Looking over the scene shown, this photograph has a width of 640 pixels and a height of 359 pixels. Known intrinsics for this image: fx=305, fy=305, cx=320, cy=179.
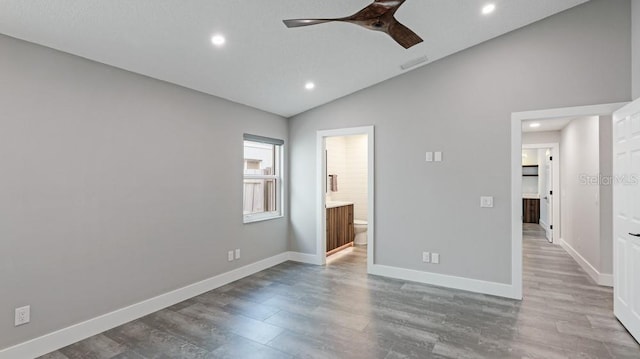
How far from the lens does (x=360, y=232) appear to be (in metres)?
6.60

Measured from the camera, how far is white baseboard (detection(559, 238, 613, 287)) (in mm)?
3994

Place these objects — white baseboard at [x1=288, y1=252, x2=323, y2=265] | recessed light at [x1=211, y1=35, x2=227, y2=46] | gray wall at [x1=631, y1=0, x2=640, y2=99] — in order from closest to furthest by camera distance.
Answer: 1. recessed light at [x1=211, y1=35, x2=227, y2=46]
2. gray wall at [x1=631, y1=0, x2=640, y2=99]
3. white baseboard at [x1=288, y1=252, x2=323, y2=265]

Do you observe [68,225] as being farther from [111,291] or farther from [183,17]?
[183,17]

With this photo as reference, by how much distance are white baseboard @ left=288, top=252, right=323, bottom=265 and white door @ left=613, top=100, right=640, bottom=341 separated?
3.56 meters

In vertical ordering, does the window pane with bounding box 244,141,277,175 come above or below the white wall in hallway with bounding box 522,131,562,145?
below

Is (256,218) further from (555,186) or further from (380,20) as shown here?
(555,186)

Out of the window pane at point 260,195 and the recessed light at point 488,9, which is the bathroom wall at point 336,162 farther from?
the recessed light at point 488,9

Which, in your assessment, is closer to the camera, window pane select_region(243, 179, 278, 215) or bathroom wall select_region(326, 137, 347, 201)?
window pane select_region(243, 179, 278, 215)

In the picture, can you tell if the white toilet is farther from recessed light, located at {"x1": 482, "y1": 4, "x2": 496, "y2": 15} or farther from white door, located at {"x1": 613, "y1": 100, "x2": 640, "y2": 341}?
recessed light, located at {"x1": 482, "y1": 4, "x2": 496, "y2": 15}

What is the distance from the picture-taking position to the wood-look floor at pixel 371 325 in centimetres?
250

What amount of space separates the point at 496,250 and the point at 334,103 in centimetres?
304

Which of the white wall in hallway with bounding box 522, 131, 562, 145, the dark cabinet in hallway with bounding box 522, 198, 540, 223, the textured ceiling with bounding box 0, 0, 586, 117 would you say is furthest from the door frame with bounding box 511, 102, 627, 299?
Answer: the dark cabinet in hallway with bounding box 522, 198, 540, 223

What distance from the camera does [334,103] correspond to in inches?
191

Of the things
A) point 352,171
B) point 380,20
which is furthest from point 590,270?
point 380,20
